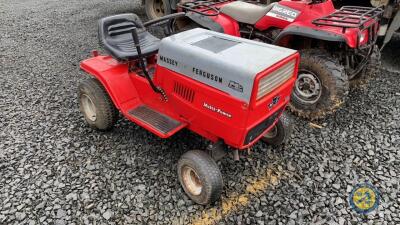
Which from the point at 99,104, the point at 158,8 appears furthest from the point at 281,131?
the point at 158,8

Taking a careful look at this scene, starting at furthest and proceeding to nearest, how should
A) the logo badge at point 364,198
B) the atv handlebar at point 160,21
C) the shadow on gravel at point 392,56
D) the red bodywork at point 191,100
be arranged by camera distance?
the shadow on gravel at point 392,56 → the atv handlebar at point 160,21 → the logo badge at point 364,198 → the red bodywork at point 191,100

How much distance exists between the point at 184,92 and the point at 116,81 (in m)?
0.91

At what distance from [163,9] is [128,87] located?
14.4ft

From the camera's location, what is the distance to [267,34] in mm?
4133

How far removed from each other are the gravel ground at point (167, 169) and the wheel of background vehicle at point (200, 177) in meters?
0.11

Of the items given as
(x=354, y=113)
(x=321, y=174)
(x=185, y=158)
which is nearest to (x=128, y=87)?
(x=185, y=158)

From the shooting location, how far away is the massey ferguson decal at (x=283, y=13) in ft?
12.2

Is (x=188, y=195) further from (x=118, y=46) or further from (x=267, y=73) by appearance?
(x=118, y=46)

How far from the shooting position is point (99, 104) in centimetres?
315

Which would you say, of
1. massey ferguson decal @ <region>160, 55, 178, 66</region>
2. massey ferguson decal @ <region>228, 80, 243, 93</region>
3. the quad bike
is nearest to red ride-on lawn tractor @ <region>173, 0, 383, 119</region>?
the quad bike

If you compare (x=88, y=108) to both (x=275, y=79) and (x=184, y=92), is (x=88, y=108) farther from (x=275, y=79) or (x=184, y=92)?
(x=275, y=79)

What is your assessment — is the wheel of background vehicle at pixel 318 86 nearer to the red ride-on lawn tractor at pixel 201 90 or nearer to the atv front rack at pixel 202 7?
the red ride-on lawn tractor at pixel 201 90

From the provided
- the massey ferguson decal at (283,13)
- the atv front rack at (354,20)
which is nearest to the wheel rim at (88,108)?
the massey ferguson decal at (283,13)

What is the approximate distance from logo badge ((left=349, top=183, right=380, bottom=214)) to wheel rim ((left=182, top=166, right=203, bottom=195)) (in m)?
1.30
